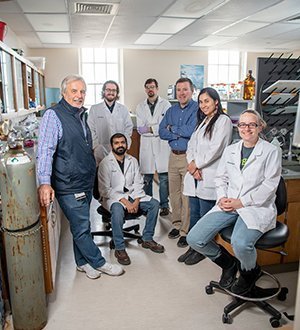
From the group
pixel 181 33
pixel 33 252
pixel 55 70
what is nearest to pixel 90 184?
pixel 33 252

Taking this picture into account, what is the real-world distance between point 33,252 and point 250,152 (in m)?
1.38

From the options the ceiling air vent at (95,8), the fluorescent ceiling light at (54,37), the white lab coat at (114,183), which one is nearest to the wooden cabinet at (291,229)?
the white lab coat at (114,183)

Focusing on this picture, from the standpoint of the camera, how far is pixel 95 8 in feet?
12.2

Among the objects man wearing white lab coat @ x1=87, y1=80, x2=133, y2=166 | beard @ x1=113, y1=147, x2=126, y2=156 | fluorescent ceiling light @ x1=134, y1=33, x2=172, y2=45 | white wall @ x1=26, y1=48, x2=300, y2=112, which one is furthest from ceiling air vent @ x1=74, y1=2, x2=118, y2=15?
white wall @ x1=26, y1=48, x2=300, y2=112

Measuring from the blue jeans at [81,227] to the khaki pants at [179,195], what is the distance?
91 centimetres

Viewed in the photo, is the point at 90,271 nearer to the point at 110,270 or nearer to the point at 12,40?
the point at 110,270

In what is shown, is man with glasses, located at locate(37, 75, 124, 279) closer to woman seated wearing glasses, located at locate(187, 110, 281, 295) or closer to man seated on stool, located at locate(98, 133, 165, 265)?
man seated on stool, located at locate(98, 133, 165, 265)

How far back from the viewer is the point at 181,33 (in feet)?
17.1

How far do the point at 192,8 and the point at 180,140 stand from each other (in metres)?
1.80

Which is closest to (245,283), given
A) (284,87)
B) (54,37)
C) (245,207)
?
(245,207)

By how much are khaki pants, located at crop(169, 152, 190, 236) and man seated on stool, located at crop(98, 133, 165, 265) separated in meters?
0.33

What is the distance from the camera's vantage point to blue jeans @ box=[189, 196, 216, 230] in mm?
2523

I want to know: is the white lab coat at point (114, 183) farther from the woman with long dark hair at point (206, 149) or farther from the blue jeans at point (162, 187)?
the blue jeans at point (162, 187)

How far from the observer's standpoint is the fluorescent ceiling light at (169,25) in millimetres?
4332
